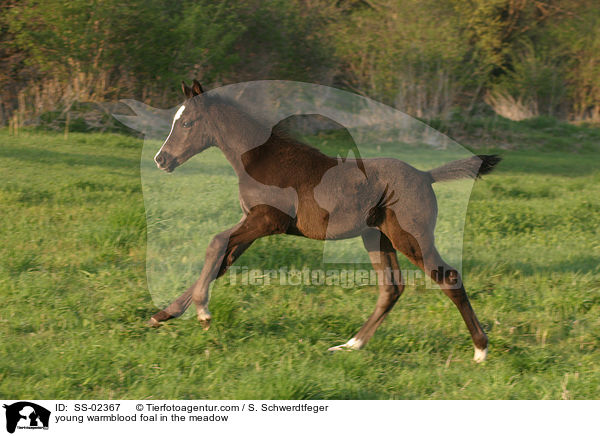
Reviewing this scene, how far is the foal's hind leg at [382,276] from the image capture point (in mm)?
4730

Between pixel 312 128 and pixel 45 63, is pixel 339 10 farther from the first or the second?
pixel 312 128

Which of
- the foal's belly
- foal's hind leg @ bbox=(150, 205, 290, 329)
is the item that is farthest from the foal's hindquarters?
foal's hind leg @ bbox=(150, 205, 290, 329)

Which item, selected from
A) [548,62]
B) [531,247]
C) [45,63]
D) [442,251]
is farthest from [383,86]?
[442,251]

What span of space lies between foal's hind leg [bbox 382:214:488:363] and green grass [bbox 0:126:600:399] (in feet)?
0.66

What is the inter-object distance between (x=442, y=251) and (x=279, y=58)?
13.0 metres

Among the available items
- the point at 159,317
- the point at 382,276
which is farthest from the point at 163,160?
the point at 382,276

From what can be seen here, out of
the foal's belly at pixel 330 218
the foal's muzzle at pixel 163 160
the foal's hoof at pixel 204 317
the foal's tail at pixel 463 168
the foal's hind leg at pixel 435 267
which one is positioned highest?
the foal's tail at pixel 463 168

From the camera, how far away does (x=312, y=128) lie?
6.06 metres

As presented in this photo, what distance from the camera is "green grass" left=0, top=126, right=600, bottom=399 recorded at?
4.02m

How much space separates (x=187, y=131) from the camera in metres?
4.63

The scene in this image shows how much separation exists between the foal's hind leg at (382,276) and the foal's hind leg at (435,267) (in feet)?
1.11

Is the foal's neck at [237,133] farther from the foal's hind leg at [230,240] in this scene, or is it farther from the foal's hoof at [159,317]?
the foal's hoof at [159,317]
